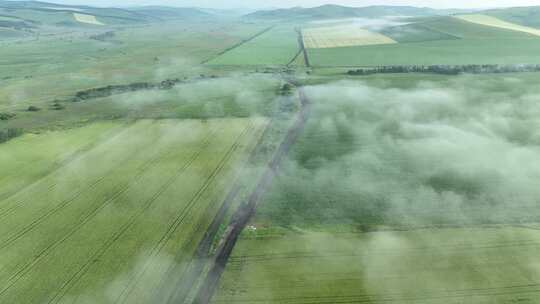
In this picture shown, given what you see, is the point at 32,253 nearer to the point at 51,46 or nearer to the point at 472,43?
the point at 472,43

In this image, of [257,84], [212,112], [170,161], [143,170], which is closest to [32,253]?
[143,170]

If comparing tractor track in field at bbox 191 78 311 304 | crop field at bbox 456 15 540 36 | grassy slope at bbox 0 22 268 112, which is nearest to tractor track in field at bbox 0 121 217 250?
tractor track in field at bbox 191 78 311 304

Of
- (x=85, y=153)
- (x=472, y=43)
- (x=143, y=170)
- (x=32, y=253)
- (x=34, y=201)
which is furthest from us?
(x=472, y=43)

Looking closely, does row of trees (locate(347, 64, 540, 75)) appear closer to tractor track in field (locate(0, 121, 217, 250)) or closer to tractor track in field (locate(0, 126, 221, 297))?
tractor track in field (locate(0, 121, 217, 250))

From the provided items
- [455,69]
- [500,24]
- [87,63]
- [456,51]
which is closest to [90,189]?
[455,69]

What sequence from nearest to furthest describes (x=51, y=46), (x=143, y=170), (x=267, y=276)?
(x=267, y=276) → (x=143, y=170) → (x=51, y=46)

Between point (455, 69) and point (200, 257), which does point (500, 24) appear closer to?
point (455, 69)
